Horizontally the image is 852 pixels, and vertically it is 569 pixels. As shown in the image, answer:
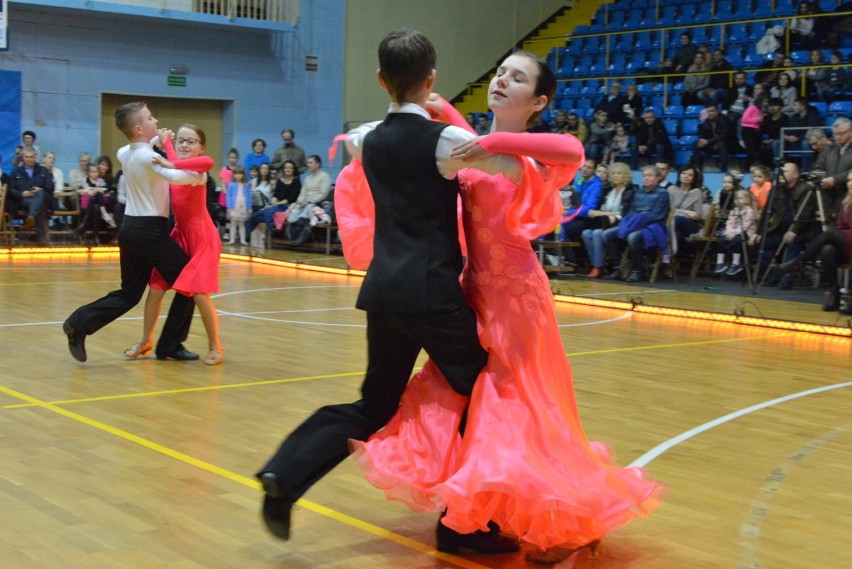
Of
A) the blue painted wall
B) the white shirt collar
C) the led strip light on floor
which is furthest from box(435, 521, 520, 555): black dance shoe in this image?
the blue painted wall

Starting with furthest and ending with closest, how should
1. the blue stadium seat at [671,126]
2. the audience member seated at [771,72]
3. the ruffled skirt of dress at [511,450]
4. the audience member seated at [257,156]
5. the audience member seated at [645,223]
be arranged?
the audience member seated at [257,156] < the blue stadium seat at [671,126] < the audience member seated at [771,72] < the audience member seated at [645,223] < the ruffled skirt of dress at [511,450]

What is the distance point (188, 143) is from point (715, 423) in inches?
137

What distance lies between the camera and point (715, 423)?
210 inches

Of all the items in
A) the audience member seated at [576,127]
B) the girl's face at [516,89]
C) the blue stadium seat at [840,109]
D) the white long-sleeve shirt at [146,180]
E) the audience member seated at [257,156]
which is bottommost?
the white long-sleeve shirt at [146,180]

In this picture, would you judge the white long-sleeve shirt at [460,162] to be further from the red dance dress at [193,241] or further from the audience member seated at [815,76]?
the audience member seated at [815,76]

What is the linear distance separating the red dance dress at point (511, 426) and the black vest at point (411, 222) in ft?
0.50

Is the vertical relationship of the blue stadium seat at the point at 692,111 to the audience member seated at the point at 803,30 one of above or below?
below

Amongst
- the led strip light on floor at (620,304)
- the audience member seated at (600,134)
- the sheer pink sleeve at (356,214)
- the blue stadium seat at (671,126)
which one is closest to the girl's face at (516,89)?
the sheer pink sleeve at (356,214)

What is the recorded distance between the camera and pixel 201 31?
1870 cm

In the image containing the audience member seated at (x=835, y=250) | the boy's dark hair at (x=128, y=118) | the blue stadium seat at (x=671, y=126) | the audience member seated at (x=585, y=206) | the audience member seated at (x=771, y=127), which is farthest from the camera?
the blue stadium seat at (x=671, y=126)

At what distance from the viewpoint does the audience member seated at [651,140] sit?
14.8 m

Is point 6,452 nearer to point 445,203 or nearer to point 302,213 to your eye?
point 445,203

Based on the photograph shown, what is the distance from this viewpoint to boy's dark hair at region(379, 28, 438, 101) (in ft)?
10.1

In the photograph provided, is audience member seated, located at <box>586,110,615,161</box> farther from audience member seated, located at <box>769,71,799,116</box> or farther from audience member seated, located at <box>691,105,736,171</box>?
audience member seated, located at <box>769,71,799,116</box>
